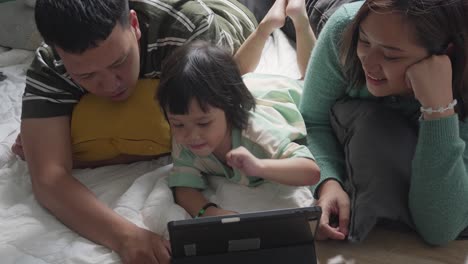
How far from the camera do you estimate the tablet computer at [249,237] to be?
0.85m

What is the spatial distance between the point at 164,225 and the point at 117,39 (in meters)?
0.39

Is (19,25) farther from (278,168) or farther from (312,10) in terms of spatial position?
(278,168)

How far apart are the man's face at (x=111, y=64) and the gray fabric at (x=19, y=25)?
0.74 metres

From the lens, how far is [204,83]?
1.00 m

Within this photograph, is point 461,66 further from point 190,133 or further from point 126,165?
point 126,165

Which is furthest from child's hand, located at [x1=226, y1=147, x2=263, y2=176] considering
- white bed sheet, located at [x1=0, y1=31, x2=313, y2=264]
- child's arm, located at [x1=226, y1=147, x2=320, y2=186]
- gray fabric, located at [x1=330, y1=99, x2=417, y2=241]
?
gray fabric, located at [x1=330, y1=99, x2=417, y2=241]

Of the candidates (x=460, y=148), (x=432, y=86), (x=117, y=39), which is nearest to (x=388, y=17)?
(x=432, y=86)

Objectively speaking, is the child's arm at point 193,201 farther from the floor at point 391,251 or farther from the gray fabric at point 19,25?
the gray fabric at point 19,25

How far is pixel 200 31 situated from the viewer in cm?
119

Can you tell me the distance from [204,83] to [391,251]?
1.62ft

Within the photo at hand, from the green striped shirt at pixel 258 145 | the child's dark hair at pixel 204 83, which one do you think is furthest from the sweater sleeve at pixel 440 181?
the child's dark hair at pixel 204 83

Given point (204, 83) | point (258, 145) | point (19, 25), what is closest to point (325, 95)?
point (258, 145)

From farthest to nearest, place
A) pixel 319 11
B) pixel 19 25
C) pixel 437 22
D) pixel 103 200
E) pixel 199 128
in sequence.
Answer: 1. pixel 19 25
2. pixel 319 11
3. pixel 103 200
4. pixel 199 128
5. pixel 437 22

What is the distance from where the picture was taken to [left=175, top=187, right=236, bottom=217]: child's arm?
1042 mm
